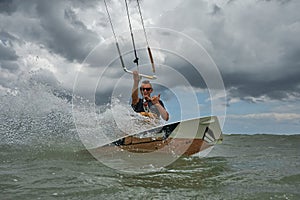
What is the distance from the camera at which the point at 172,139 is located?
6641 millimetres

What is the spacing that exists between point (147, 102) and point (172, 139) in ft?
4.71

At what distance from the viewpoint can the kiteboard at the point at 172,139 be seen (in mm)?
6590

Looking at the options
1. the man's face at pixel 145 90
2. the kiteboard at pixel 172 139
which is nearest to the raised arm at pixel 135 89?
the man's face at pixel 145 90

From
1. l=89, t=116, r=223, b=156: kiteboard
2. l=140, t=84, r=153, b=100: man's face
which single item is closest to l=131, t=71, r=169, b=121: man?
l=140, t=84, r=153, b=100: man's face

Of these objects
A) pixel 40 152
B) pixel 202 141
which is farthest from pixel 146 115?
pixel 40 152

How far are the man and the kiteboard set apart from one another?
1.01m

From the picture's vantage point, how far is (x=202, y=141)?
6.93 metres

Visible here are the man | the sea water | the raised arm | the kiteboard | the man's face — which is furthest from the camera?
the man's face

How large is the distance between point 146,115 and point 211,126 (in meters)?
1.59

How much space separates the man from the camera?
7.59 meters

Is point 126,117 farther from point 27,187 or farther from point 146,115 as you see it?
point 27,187

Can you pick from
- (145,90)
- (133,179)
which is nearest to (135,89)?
(145,90)

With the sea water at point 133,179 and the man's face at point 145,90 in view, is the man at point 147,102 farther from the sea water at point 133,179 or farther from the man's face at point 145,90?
the sea water at point 133,179

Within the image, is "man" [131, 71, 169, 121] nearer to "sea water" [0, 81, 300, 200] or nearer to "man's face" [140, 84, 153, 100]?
"man's face" [140, 84, 153, 100]
